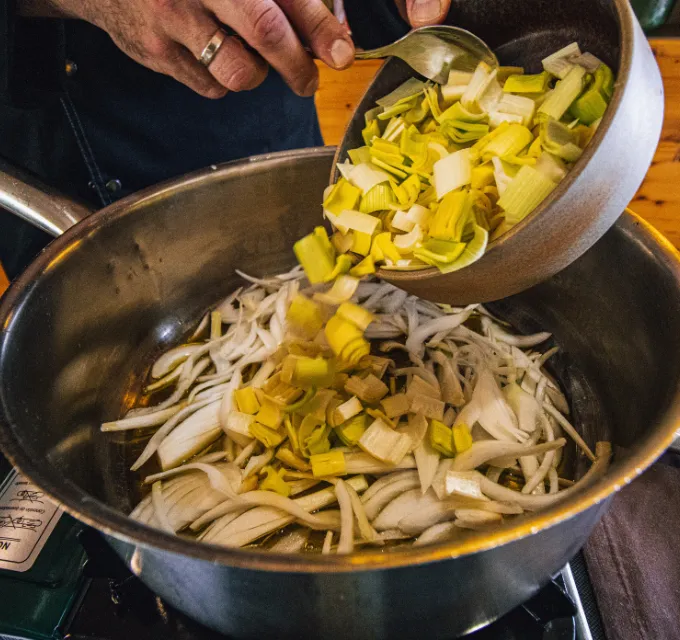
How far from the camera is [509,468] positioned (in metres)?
0.96

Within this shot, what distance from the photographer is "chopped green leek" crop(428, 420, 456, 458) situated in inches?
36.2

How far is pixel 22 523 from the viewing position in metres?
0.88

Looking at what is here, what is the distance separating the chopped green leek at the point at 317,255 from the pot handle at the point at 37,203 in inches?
18.8

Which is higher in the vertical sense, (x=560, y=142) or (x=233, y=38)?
(x=233, y=38)

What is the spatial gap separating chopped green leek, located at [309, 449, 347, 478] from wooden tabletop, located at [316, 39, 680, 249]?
165 cm

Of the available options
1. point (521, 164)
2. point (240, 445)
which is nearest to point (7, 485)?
point (240, 445)

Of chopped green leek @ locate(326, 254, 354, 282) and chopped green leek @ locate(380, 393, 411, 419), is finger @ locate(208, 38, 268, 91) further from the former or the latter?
chopped green leek @ locate(380, 393, 411, 419)

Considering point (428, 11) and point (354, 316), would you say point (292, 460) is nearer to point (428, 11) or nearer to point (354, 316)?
point (354, 316)

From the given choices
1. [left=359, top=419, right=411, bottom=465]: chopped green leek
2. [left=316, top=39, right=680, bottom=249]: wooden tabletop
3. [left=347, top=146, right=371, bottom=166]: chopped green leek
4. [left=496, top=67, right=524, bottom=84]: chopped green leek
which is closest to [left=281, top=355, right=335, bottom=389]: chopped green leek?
[left=359, top=419, right=411, bottom=465]: chopped green leek

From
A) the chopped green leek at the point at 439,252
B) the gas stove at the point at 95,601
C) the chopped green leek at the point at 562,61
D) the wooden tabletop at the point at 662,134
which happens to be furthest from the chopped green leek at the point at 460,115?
the wooden tabletop at the point at 662,134

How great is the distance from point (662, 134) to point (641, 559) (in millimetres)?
1889

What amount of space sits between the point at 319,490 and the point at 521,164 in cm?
61

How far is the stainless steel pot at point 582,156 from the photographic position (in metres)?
0.66

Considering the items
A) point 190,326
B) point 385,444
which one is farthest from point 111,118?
point 385,444
